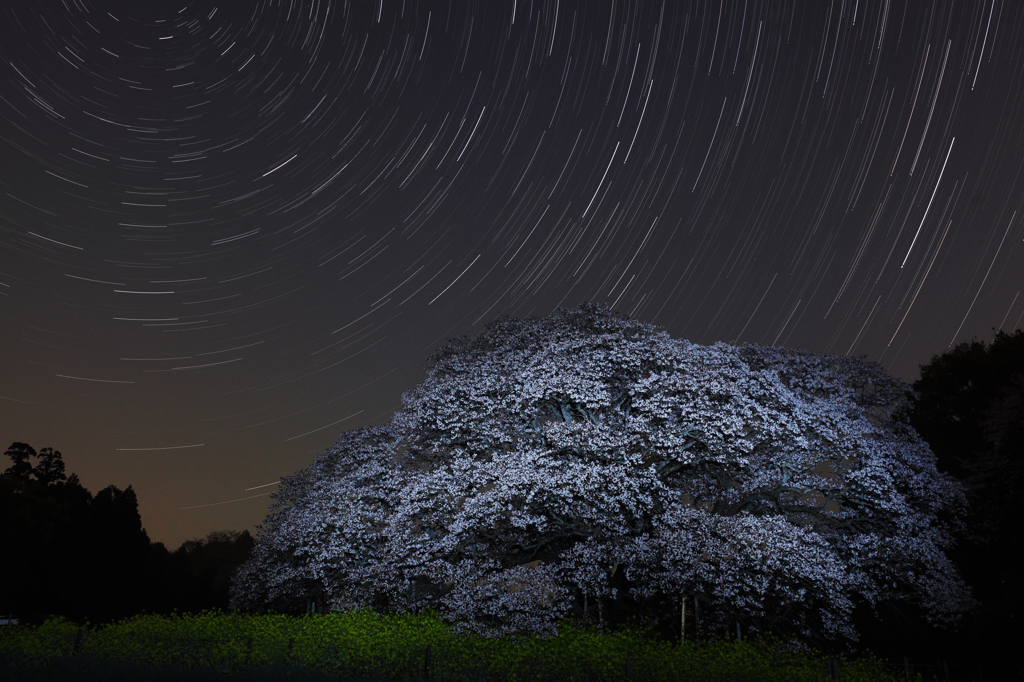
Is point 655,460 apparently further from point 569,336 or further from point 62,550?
point 62,550

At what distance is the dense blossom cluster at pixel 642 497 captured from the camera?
15.6 m

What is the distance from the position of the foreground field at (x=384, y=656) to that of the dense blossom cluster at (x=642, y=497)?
1.14 meters

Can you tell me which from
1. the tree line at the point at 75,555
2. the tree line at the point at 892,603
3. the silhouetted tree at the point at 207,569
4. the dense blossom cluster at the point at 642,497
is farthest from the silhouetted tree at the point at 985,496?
the tree line at the point at 75,555

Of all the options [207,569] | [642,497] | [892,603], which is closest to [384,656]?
[642,497]

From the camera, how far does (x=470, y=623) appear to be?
15.3m

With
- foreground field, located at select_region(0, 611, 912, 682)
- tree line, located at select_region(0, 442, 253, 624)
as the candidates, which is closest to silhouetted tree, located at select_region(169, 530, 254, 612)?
tree line, located at select_region(0, 442, 253, 624)

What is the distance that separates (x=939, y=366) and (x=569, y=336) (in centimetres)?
2181

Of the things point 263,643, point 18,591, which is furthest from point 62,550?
point 263,643

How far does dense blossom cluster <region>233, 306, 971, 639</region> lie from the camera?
1560cm

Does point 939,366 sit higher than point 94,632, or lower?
higher

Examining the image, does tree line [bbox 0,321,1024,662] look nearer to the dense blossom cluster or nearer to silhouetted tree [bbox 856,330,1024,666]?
silhouetted tree [bbox 856,330,1024,666]

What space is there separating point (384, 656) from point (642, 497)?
6402 millimetres

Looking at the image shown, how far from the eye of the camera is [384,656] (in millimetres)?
14484

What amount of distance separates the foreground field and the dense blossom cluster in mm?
1137
